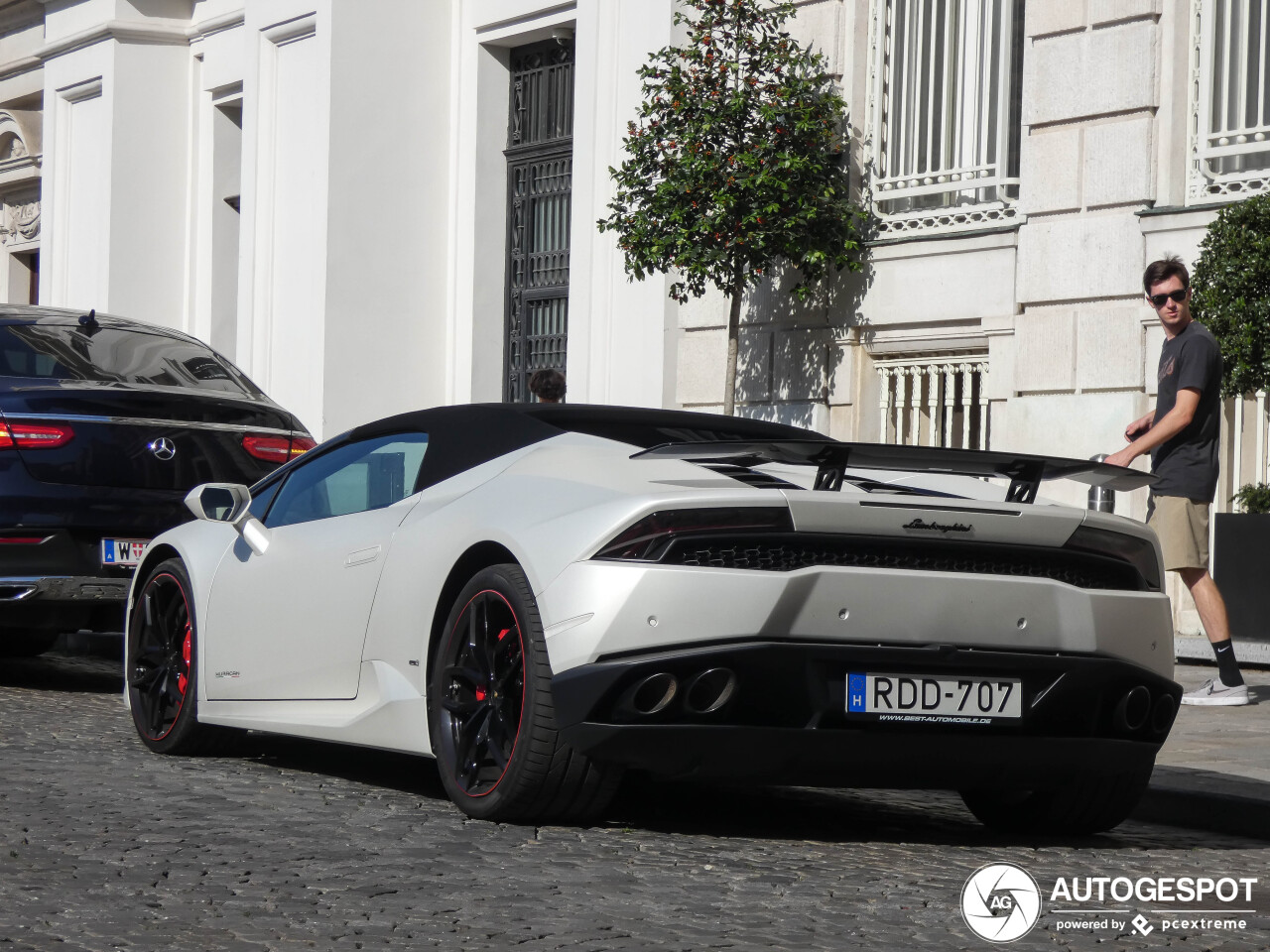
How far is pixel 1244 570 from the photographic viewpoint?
432 inches

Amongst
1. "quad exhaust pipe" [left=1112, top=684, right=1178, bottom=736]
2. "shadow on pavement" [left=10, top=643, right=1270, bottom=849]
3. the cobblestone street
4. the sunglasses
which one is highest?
the sunglasses

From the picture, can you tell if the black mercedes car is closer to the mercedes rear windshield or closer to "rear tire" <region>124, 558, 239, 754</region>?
the mercedes rear windshield

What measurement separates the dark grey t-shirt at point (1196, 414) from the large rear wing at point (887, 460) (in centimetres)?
360

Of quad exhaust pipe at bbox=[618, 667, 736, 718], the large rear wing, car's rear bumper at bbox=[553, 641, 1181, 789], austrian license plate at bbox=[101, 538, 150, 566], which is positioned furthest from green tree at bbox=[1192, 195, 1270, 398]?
quad exhaust pipe at bbox=[618, 667, 736, 718]

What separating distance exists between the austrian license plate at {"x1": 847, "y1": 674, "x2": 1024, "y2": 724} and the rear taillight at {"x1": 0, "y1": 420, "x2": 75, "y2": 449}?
487cm

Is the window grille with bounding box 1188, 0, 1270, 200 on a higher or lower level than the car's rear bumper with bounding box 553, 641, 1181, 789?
higher

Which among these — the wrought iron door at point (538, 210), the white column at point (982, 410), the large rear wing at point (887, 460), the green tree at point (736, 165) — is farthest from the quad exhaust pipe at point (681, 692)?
the wrought iron door at point (538, 210)

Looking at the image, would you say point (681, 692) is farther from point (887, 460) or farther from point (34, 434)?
point (34, 434)

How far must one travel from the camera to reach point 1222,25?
40.4 ft

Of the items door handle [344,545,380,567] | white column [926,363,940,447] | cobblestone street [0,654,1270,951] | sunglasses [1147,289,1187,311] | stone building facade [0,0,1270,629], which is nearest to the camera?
cobblestone street [0,654,1270,951]

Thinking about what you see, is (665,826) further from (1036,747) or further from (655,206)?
(655,206)

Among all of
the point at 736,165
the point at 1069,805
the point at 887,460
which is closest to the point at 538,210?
the point at 736,165

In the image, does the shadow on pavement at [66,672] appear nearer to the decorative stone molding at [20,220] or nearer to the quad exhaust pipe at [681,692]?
the quad exhaust pipe at [681,692]

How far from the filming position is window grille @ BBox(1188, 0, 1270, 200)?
1212 cm
